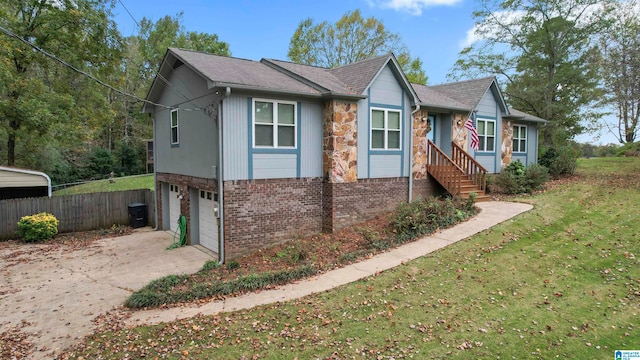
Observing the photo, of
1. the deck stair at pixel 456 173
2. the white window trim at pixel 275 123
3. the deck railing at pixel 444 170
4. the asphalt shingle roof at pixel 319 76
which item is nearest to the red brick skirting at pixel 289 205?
the white window trim at pixel 275 123

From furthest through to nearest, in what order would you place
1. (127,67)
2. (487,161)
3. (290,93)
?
1. (127,67)
2. (487,161)
3. (290,93)

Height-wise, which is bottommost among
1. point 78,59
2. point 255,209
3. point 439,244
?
point 439,244

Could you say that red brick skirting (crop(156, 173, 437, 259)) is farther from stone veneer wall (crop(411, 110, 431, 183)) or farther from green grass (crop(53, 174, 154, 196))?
green grass (crop(53, 174, 154, 196))

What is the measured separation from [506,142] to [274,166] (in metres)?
13.6

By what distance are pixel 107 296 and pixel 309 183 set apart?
614 centimetres

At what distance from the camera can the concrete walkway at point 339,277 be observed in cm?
682

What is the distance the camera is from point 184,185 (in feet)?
41.0

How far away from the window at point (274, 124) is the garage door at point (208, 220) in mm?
2458

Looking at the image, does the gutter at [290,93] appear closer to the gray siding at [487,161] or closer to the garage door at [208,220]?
the garage door at [208,220]

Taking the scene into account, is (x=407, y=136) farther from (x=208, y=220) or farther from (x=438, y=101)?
(x=208, y=220)

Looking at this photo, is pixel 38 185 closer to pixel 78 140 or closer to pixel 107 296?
pixel 78 140

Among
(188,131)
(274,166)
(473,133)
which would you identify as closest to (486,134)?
(473,133)

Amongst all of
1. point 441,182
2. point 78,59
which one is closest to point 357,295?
point 441,182

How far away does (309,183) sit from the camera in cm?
1124
